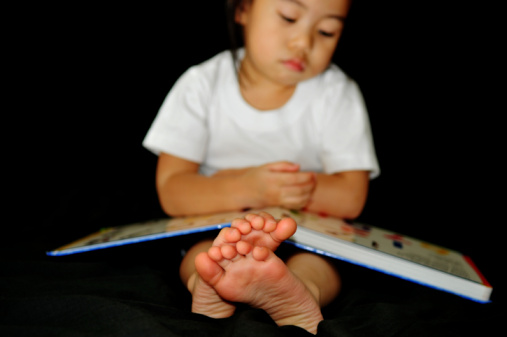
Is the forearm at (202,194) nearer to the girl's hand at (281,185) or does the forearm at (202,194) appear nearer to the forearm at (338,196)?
the girl's hand at (281,185)

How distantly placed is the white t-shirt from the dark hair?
100mm

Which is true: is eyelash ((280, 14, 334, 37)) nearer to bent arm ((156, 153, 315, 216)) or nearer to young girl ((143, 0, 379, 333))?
young girl ((143, 0, 379, 333))

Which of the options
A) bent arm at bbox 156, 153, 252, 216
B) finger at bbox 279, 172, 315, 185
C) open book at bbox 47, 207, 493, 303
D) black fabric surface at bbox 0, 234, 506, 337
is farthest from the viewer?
bent arm at bbox 156, 153, 252, 216

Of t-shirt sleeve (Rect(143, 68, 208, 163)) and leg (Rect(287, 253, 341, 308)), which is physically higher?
t-shirt sleeve (Rect(143, 68, 208, 163))

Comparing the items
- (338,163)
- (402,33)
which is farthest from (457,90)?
(338,163)

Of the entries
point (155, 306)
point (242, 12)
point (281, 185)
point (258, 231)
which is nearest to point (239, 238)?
point (258, 231)

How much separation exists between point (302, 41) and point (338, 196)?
0.35 metres

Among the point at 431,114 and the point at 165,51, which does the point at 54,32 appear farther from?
the point at 431,114

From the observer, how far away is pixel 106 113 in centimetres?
146

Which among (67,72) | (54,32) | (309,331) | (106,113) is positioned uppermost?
(54,32)

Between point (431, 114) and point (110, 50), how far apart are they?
3.16ft

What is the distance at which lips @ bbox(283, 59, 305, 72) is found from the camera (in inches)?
43.0

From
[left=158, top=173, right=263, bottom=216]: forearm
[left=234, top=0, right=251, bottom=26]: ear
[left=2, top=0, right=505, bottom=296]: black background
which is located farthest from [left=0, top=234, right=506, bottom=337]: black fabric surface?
[left=234, top=0, right=251, bottom=26]: ear

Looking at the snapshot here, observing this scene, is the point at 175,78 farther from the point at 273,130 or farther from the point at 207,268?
the point at 207,268
